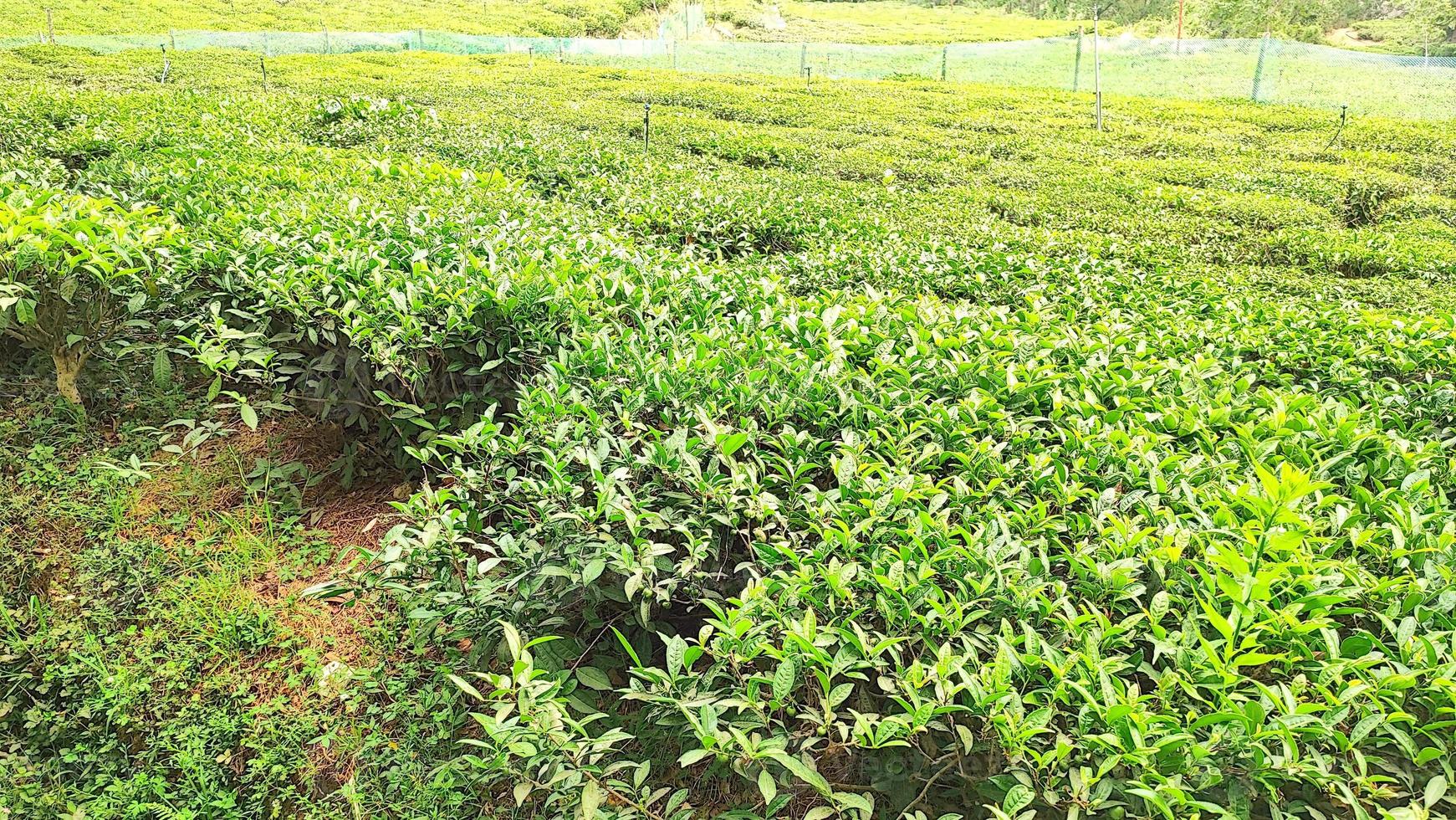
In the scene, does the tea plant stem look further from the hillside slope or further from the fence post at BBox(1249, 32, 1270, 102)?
the hillside slope

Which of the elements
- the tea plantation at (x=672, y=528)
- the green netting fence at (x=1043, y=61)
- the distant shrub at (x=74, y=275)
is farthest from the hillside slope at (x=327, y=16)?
the tea plantation at (x=672, y=528)

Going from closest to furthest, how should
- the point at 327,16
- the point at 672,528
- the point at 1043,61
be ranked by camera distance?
1. the point at 672,528
2. the point at 1043,61
3. the point at 327,16

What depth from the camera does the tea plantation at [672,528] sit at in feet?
5.29

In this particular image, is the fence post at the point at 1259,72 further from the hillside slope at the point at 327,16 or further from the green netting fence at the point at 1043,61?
the hillside slope at the point at 327,16

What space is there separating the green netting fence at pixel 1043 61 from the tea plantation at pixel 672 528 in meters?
15.7

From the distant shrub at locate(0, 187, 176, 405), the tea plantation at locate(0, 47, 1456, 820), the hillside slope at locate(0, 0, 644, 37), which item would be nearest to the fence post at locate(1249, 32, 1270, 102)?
the tea plantation at locate(0, 47, 1456, 820)

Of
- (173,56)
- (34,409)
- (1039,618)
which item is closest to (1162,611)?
(1039,618)

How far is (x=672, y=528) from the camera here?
207 centimetres

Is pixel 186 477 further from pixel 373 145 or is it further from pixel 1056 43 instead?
pixel 1056 43

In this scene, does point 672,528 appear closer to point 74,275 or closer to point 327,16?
point 74,275

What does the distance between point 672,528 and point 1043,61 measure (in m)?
23.4

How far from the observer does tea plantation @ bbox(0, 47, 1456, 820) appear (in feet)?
5.29

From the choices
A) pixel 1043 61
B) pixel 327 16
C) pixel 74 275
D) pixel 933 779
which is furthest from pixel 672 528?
pixel 327 16

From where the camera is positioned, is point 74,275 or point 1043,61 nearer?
point 74,275
